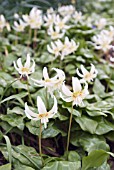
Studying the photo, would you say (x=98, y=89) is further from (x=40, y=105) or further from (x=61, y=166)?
(x=40, y=105)

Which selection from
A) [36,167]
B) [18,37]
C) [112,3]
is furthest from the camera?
[112,3]

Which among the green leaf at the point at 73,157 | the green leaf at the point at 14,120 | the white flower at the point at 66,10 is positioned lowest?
the green leaf at the point at 73,157

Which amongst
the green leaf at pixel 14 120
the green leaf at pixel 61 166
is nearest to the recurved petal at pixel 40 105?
the green leaf at pixel 61 166

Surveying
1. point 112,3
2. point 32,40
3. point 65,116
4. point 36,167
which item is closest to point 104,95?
point 65,116

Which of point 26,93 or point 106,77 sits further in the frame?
point 106,77

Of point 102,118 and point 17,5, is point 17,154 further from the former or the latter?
point 17,5

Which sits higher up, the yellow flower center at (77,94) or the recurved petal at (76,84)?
the recurved petal at (76,84)

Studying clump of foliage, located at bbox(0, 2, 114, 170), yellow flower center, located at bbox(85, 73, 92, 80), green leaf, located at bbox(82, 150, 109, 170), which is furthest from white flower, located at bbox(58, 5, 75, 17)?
green leaf, located at bbox(82, 150, 109, 170)

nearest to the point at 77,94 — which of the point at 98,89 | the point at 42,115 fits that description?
the point at 42,115

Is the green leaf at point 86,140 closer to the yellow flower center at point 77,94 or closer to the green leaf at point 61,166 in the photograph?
the green leaf at point 61,166
